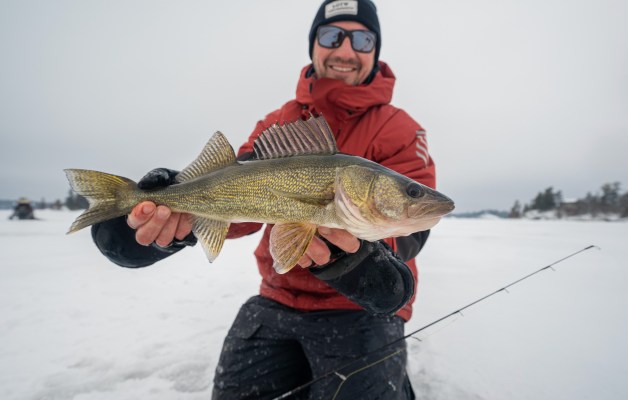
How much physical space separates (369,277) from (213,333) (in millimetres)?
2939

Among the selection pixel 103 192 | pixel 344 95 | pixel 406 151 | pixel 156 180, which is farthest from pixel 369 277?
pixel 103 192

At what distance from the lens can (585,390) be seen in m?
2.91

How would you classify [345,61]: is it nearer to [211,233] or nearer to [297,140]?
[297,140]

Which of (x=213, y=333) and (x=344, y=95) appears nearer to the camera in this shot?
(x=344, y=95)

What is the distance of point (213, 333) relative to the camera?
434cm

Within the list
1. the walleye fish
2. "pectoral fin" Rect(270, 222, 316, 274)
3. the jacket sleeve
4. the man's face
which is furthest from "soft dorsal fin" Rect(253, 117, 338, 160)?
the man's face

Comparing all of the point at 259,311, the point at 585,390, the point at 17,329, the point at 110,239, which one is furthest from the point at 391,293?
the point at 17,329

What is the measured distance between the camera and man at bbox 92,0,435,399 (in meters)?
2.41

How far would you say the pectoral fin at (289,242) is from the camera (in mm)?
1980

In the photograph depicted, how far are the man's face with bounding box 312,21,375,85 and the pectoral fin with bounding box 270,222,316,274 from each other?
2.56 meters

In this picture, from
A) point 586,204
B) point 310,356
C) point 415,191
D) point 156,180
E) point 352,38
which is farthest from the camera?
point 586,204

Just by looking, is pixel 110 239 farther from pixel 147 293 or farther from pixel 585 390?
pixel 585 390

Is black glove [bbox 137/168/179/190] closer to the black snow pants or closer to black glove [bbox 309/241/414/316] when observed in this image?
black glove [bbox 309/241/414/316]

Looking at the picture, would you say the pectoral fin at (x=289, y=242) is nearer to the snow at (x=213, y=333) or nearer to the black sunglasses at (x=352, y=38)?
the snow at (x=213, y=333)
